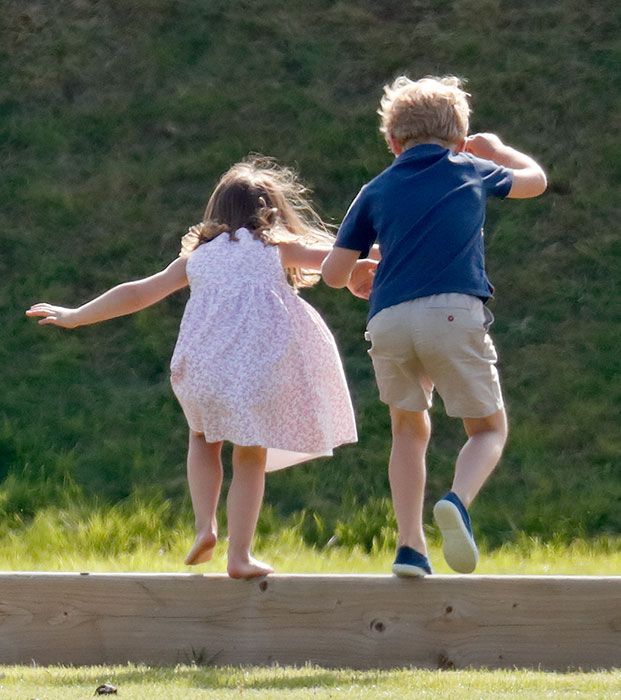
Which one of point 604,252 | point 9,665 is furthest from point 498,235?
point 9,665

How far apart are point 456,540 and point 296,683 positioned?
2.12 feet

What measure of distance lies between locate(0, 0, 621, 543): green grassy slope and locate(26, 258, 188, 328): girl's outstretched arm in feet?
7.11

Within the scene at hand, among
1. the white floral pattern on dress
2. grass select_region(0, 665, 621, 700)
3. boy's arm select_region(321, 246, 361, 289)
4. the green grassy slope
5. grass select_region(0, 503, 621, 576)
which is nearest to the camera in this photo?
grass select_region(0, 665, 621, 700)

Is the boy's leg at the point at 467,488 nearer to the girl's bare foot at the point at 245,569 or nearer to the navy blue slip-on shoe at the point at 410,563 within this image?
the navy blue slip-on shoe at the point at 410,563

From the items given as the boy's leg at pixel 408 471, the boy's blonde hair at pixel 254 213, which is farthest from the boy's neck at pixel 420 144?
the boy's leg at pixel 408 471

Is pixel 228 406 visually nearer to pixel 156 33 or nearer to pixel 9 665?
pixel 9 665

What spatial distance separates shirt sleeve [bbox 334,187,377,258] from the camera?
15.6ft

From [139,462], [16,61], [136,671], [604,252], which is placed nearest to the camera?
[136,671]

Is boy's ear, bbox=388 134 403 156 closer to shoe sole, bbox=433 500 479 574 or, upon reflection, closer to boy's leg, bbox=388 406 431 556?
boy's leg, bbox=388 406 431 556

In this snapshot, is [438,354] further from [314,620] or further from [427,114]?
[314,620]

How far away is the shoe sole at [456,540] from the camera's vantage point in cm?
440

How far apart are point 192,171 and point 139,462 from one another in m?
2.28

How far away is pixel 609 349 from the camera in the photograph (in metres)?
7.98

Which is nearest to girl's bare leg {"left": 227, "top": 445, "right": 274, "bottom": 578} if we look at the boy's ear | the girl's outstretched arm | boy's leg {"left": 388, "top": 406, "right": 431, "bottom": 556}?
boy's leg {"left": 388, "top": 406, "right": 431, "bottom": 556}
